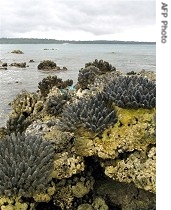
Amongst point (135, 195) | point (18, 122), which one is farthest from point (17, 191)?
point (18, 122)

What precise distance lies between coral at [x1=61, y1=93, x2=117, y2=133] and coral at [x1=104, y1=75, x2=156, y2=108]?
19cm

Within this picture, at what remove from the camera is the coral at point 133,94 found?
221 inches

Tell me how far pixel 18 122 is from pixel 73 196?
2.52 meters

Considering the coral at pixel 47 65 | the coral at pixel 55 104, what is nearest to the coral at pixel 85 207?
the coral at pixel 55 104

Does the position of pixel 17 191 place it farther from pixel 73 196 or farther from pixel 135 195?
pixel 135 195

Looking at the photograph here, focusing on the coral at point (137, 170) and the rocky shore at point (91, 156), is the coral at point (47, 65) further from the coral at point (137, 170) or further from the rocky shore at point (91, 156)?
the coral at point (137, 170)

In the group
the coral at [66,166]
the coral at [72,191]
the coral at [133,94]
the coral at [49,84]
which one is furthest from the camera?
the coral at [49,84]

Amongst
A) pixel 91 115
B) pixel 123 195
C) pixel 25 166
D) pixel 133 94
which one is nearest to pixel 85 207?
pixel 123 195

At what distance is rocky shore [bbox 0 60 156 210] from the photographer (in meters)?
5.00

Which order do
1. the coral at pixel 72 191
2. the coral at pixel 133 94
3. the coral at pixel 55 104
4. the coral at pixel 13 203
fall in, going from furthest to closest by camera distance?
the coral at pixel 55 104, the coral at pixel 133 94, the coral at pixel 72 191, the coral at pixel 13 203

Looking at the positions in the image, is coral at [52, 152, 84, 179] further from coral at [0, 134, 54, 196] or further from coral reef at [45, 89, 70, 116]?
coral reef at [45, 89, 70, 116]

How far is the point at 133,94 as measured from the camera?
561 centimetres

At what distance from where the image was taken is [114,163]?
17.7 feet

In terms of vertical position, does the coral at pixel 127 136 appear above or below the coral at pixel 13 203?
above
